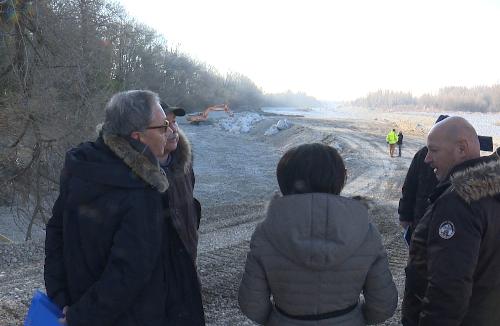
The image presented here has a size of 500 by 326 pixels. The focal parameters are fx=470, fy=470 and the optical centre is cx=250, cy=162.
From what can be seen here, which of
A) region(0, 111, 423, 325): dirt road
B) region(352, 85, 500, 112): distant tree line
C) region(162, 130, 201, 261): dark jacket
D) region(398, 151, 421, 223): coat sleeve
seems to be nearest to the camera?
region(162, 130, 201, 261): dark jacket

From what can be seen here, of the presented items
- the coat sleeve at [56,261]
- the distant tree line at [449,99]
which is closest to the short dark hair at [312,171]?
the coat sleeve at [56,261]

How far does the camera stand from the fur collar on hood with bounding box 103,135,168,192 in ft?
6.70

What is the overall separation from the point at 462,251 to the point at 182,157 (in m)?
1.50

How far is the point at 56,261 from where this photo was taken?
2271 mm

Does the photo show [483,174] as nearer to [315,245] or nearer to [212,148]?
[315,245]

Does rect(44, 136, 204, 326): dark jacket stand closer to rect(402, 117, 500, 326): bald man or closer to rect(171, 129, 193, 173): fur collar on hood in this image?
rect(171, 129, 193, 173): fur collar on hood

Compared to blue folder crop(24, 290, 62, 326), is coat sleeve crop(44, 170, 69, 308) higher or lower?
higher

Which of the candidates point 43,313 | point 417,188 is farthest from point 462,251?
point 417,188

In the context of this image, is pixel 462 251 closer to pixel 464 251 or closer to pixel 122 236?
pixel 464 251

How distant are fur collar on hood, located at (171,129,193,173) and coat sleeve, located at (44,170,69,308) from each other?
609 millimetres

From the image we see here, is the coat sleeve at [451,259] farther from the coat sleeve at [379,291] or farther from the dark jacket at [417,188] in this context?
the dark jacket at [417,188]

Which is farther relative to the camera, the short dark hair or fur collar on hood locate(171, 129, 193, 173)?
fur collar on hood locate(171, 129, 193, 173)

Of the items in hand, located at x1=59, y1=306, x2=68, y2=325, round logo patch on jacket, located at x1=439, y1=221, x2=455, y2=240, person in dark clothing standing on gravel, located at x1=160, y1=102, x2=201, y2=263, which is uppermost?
person in dark clothing standing on gravel, located at x1=160, y1=102, x2=201, y2=263

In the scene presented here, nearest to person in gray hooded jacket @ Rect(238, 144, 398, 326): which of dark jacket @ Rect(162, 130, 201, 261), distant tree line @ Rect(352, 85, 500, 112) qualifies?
dark jacket @ Rect(162, 130, 201, 261)
